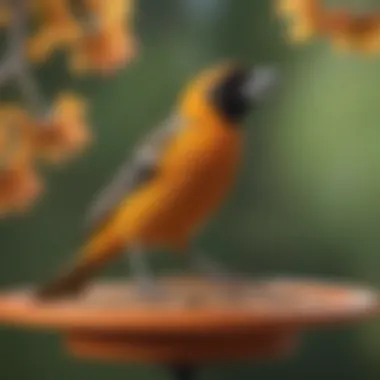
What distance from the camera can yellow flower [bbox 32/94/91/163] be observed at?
55.2 inches

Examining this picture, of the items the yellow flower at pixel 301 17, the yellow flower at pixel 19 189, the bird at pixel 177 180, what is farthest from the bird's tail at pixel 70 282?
the yellow flower at pixel 301 17

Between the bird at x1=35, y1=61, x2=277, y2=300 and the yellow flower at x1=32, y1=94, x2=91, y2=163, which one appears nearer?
A: the bird at x1=35, y1=61, x2=277, y2=300

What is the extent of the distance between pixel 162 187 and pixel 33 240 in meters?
0.26

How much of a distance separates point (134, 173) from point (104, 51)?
0.68 feet

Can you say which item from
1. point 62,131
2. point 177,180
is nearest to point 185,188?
point 177,180

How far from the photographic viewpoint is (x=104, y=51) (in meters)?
1.40

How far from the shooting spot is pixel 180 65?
1.36 m

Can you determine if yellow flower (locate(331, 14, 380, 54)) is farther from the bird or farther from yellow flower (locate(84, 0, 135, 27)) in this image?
yellow flower (locate(84, 0, 135, 27))

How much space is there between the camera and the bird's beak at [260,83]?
132 cm

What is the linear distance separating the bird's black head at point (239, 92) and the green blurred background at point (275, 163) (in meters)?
0.02

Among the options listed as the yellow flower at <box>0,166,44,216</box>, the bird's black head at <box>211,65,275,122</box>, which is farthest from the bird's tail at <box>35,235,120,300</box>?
the bird's black head at <box>211,65,275,122</box>

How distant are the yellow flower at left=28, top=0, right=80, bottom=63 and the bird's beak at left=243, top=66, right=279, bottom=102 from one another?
0.94 ft

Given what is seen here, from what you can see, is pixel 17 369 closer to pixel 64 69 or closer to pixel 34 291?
pixel 34 291

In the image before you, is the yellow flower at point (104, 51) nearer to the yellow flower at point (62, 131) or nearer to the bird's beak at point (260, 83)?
the yellow flower at point (62, 131)
